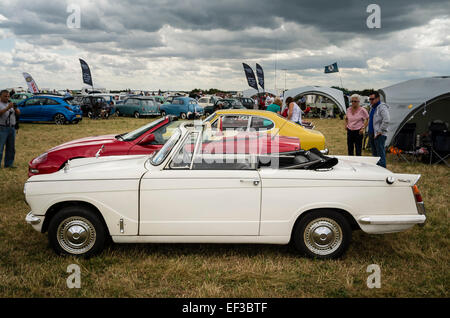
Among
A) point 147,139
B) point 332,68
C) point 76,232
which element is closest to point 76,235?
point 76,232

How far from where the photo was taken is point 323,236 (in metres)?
3.98

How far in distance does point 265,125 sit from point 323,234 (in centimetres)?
466

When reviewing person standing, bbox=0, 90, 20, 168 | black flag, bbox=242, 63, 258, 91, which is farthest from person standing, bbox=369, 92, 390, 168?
black flag, bbox=242, 63, 258, 91

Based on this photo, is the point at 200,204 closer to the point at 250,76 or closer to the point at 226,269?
the point at 226,269

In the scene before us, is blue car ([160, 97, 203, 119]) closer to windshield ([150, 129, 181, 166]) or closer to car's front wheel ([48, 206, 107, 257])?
windshield ([150, 129, 181, 166])

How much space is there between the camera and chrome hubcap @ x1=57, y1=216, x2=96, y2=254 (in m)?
3.91

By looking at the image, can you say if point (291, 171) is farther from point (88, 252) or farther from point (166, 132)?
point (166, 132)

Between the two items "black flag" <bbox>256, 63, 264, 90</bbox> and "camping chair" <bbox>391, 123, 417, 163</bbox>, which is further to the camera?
"black flag" <bbox>256, 63, 264, 90</bbox>

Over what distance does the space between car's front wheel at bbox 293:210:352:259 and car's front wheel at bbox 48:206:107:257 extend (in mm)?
2163

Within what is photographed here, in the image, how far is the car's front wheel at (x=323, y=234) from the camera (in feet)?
12.9

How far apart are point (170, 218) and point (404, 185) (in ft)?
8.30

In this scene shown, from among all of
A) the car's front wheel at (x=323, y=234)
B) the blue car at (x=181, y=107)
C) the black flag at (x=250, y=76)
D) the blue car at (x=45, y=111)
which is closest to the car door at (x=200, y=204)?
the car's front wheel at (x=323, y=234)

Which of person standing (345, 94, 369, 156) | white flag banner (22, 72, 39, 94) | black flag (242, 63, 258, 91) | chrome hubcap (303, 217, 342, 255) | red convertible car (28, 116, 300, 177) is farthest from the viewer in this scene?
white flag banner (22, 72, 39, 94)

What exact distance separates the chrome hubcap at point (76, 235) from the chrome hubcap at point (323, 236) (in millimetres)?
→ 2353
